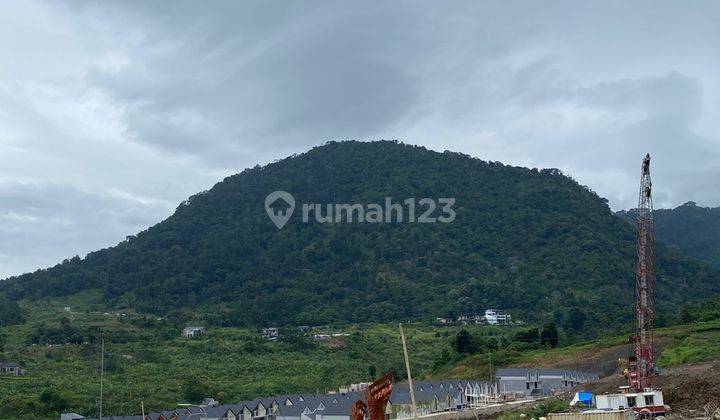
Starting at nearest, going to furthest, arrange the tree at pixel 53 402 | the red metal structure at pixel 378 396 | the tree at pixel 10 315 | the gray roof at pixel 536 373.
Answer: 1. the red metal structure at pixel 378 396
2. the tree at pixel 53 402
3. the gray roof at pixel 536 373
4. the tree at pixel 10 315

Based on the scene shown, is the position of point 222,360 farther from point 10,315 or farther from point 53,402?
point 10,315

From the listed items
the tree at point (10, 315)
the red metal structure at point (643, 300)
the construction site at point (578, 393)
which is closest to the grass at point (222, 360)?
the tree at point (10, 315)

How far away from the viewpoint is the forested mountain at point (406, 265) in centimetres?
13750

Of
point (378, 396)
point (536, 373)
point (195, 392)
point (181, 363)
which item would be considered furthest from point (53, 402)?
point (378, 396)

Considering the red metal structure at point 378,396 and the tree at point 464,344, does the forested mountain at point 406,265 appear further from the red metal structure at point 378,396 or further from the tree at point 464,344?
the red metal structure at point 378,396

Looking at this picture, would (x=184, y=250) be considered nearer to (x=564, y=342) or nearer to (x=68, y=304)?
(x=68, y=304)

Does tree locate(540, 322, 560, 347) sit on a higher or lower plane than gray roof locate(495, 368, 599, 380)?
higher

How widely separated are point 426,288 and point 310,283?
20896mm

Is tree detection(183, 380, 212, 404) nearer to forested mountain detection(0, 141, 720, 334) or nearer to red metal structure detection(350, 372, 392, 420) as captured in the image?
forested mountain detection(0, 141, 720, 334)

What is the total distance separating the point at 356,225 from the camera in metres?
178

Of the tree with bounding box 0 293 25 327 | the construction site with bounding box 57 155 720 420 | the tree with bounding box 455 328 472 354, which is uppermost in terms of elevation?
the tree with bounding box 0 293 25 327

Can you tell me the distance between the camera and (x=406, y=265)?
156250mm

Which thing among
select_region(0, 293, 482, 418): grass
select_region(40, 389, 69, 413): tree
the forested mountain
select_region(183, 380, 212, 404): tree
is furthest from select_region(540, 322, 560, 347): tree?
select_region(40, 389, 69, 413): tree

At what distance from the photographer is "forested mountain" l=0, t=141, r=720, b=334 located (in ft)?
451
